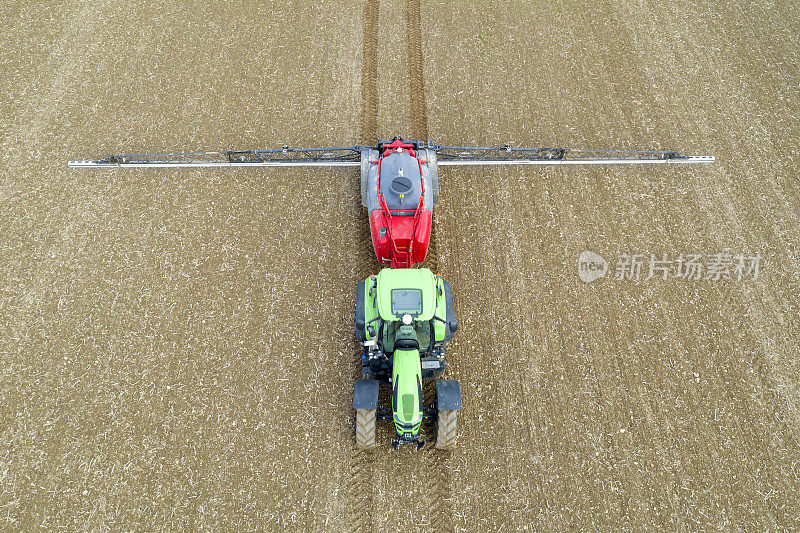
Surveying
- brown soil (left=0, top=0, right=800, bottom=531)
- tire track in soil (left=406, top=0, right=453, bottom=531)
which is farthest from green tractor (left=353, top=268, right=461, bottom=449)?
brown soil (left=0, top=0, right=800, bottom=531)

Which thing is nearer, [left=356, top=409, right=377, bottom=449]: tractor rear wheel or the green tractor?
the green tractor

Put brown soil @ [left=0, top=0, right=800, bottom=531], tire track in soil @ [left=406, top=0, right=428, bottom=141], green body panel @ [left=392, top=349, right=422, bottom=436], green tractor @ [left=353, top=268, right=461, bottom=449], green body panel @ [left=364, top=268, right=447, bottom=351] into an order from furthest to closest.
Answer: tire track in soil @ [left=406, top=0, right=428, bottom=141], brown soil @ [left=0, top=0, right=800, bottom=531], green body panel @ [left=364, top=268, right=447, bottom=351], green tractor @ [left=353, top=268, right=461, bottom=449], green body panel @ [left=392, top=349, right=422, bottom=436]

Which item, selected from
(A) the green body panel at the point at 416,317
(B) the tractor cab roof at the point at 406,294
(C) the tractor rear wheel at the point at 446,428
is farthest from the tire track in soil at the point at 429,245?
(B) the tractor cab roof at the point at 406,294

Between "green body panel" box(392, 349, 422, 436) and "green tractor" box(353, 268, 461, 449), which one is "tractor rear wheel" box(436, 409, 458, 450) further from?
"green body panel" box(392, 349, 422, 436)

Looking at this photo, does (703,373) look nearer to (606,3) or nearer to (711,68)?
(711,68)

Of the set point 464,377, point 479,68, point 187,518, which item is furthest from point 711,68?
point 187,518

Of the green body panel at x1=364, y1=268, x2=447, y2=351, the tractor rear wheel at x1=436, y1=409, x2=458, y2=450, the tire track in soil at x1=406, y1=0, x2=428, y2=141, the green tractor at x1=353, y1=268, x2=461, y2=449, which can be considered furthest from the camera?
the tire track in soil at x1=406, y1=0, x2=428, y2=141

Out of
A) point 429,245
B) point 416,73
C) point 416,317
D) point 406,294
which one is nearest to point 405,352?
point 416,317

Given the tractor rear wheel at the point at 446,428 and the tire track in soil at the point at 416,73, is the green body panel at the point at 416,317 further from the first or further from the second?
the tire track in soil at the point at 416,73
